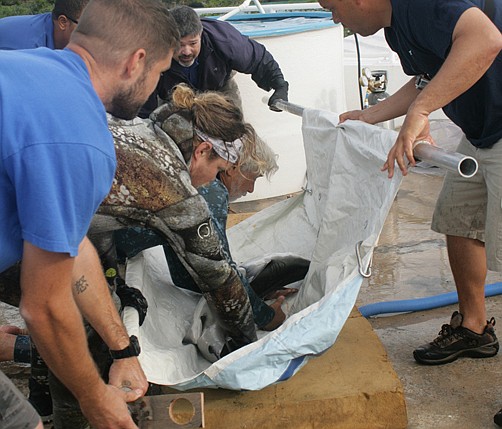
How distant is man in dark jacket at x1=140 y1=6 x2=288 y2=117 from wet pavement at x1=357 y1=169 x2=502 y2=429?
1077mm

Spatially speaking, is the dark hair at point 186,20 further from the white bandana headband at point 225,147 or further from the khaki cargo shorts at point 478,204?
the khaki cargo shorts at point 478,204

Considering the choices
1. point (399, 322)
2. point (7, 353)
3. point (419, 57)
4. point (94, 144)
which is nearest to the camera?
point (94, 144)

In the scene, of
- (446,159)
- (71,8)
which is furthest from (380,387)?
(71,8)

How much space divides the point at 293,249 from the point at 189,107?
116 cm

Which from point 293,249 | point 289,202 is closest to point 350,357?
point 293,249

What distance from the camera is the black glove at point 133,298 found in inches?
104

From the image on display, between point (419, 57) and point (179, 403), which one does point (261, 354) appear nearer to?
point (179, 403)

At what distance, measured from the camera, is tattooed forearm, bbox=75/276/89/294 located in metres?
2.06

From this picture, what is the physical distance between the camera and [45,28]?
3.75 metres

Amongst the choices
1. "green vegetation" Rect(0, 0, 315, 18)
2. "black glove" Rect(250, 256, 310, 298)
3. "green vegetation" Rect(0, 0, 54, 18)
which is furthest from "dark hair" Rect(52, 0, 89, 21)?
"green vegetation" Rect(0, 0, 54, 18)

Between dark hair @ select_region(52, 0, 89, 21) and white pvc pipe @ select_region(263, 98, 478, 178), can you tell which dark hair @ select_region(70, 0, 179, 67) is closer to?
white pvc pipe @ select_region(263, 98, 478, 178)

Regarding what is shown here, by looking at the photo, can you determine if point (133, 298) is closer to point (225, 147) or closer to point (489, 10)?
point (225, 147)

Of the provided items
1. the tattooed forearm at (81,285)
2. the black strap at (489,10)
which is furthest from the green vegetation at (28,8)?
the tattooed forearm at (81,285)

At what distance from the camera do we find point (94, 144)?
158 cm
